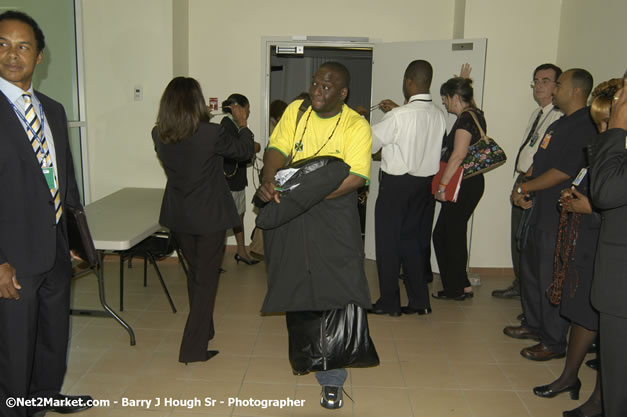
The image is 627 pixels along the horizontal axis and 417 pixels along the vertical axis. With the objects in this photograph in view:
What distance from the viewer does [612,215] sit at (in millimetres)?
2090

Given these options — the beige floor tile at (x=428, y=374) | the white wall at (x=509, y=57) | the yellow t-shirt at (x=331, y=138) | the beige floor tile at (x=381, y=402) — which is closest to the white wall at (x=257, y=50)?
the white wall at (x=509, y=57)

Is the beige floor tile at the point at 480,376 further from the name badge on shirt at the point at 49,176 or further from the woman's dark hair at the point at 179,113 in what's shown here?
the name badge on shirt at the point at 49,176

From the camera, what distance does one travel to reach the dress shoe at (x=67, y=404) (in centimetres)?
263

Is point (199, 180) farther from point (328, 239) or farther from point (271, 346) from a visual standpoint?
point (271, 346)

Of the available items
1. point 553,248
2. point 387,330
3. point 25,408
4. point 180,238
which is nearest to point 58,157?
point 180,238

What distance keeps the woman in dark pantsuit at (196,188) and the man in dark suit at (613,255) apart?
1.81 m

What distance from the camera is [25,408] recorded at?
7.87 feet

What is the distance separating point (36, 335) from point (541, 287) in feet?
9.07

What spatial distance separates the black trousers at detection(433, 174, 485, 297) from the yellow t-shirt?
78.7 inches

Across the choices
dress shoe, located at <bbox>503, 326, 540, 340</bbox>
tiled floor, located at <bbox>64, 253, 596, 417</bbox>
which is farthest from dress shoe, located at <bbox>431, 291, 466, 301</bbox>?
dress shoe, located at <bbox>503, 326, 540, 340</bbox>

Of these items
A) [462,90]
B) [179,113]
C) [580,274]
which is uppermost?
[462,90]

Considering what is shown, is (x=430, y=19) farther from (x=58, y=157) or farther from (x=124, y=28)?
(x=58, y=157)

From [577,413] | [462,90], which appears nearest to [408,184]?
[462,90]

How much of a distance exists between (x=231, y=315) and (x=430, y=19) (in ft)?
11.5
